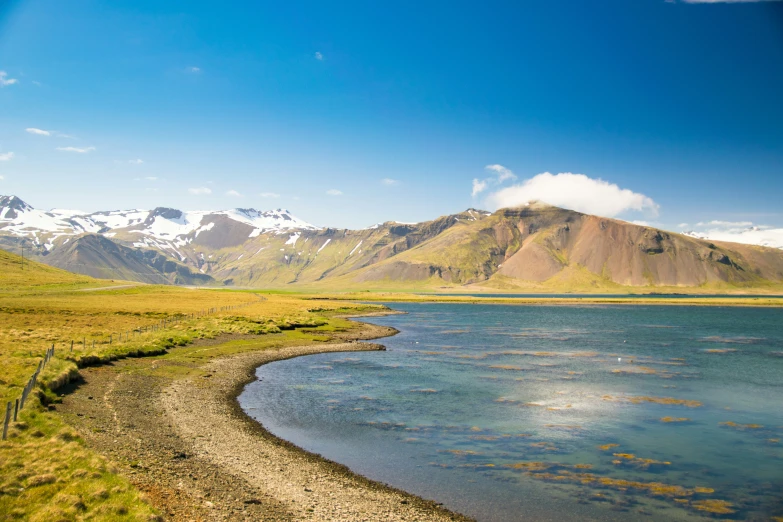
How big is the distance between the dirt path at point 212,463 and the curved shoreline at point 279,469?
0.04 m

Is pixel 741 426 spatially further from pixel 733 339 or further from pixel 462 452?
pixel 733 339

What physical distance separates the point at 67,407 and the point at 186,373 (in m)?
15.7

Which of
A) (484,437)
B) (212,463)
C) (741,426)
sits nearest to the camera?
(212,463)

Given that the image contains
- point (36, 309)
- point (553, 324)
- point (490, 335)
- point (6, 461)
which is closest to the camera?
point (6, 461)

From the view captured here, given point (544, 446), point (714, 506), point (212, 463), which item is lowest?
point (544, 446)

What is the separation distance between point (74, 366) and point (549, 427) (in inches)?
1386

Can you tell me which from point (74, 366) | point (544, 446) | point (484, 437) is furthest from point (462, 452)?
point (74, 366)

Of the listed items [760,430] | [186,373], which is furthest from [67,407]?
[760,430]

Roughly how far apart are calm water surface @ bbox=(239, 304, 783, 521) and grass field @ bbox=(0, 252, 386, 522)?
10.9 m

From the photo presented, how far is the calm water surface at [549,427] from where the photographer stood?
21.7 m

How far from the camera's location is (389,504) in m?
20.1

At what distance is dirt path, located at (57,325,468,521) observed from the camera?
1886 cm

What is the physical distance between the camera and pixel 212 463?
2333 cm

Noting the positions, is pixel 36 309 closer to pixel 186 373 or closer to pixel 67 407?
pixel 186 373
